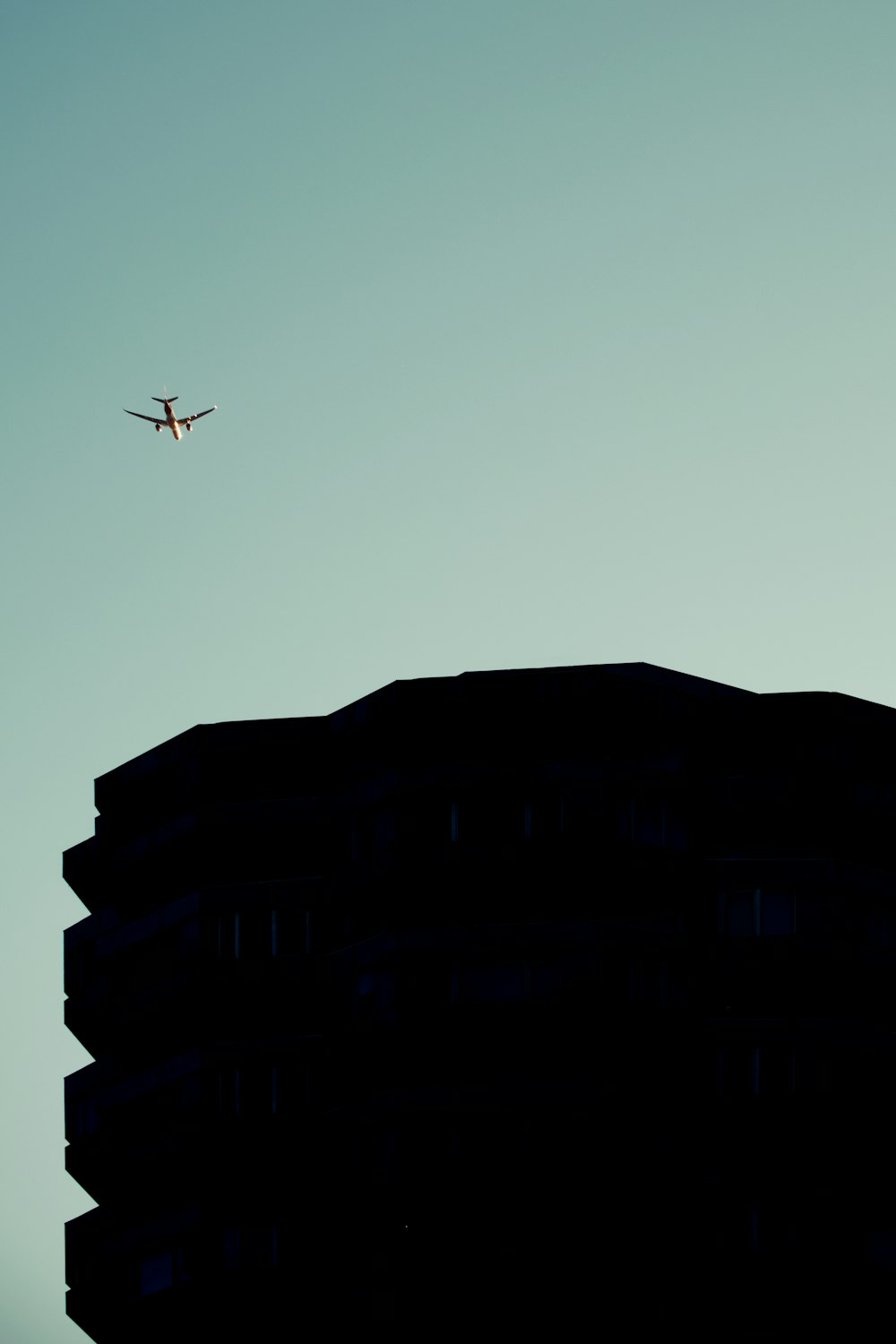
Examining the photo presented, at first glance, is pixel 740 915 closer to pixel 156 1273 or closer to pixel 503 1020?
pixel 503 1020

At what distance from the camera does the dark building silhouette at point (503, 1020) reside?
122m

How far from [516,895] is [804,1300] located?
18.2 m

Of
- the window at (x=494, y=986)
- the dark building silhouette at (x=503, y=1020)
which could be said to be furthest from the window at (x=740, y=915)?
the window at (x=494, y=986)

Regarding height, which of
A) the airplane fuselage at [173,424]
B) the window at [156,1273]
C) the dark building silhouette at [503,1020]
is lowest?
the window at [156,1273]

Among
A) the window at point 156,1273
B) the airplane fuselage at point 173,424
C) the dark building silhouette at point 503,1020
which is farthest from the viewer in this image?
the airplane fuselage at point 173,424

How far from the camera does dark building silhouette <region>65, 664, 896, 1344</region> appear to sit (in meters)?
122

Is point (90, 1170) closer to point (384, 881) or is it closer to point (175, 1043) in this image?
point (175, 1043)

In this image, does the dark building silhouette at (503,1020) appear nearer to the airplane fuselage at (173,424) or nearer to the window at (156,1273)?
the window at (156,1273)

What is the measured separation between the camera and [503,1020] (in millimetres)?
124500

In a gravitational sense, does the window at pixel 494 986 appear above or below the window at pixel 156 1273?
above

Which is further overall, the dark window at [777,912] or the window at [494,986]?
the dark window at [777,912]

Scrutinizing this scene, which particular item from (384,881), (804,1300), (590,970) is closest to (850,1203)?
(804,1300)

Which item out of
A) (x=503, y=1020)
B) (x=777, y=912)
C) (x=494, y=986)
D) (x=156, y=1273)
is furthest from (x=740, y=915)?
(x=156, y=1273)

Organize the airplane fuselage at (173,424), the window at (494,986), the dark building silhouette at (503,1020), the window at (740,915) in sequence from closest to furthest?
the dark building silhouette at (503,1020)
the window at (494,986)
the window at (740,915)
the airplane fuselage at (173,424)
